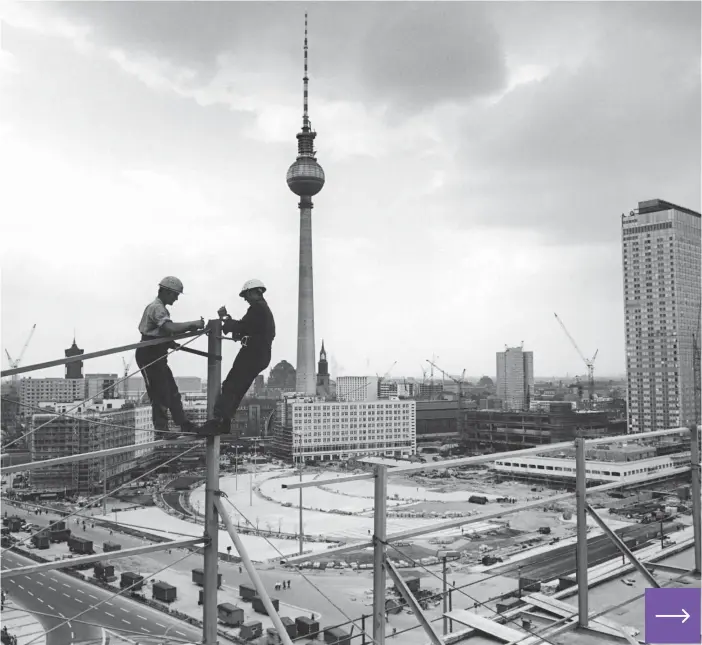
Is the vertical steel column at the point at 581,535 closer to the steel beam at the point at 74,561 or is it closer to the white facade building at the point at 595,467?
the steel beam at the point at 74,561

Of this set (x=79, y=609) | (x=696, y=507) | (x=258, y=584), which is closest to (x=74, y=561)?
(x=258, y=584)

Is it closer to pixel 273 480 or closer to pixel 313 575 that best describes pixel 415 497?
pixel 273 480

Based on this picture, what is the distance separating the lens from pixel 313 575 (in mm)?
20172

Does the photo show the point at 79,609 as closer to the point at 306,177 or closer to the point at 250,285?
the point at 250,285

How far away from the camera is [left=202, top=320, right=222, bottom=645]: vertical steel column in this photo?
3.00 meters

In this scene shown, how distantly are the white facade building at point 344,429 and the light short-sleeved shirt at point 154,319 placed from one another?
53.7 metres

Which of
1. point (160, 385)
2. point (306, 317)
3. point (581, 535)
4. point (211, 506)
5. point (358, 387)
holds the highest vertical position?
point (306, 317)

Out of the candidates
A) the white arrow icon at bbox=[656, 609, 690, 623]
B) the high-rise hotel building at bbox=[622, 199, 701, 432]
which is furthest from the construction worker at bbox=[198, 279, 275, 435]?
the high-rise hotel building at bbox=[622, 199, 701, 432]

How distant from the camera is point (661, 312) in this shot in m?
58.6

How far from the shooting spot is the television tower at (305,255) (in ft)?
232

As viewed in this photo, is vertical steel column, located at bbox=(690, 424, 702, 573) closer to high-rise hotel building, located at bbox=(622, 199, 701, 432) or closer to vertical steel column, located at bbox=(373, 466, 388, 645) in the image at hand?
vertical steel column, located at bbox=(373, 466, 388, 645)

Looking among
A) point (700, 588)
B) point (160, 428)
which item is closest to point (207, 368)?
point (160, 428)

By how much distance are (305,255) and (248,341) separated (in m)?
67.9

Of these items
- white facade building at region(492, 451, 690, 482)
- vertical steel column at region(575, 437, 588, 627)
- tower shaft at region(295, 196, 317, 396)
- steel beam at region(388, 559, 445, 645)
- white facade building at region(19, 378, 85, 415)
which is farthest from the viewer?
white facade building at region(19, 378, 85, 415)
